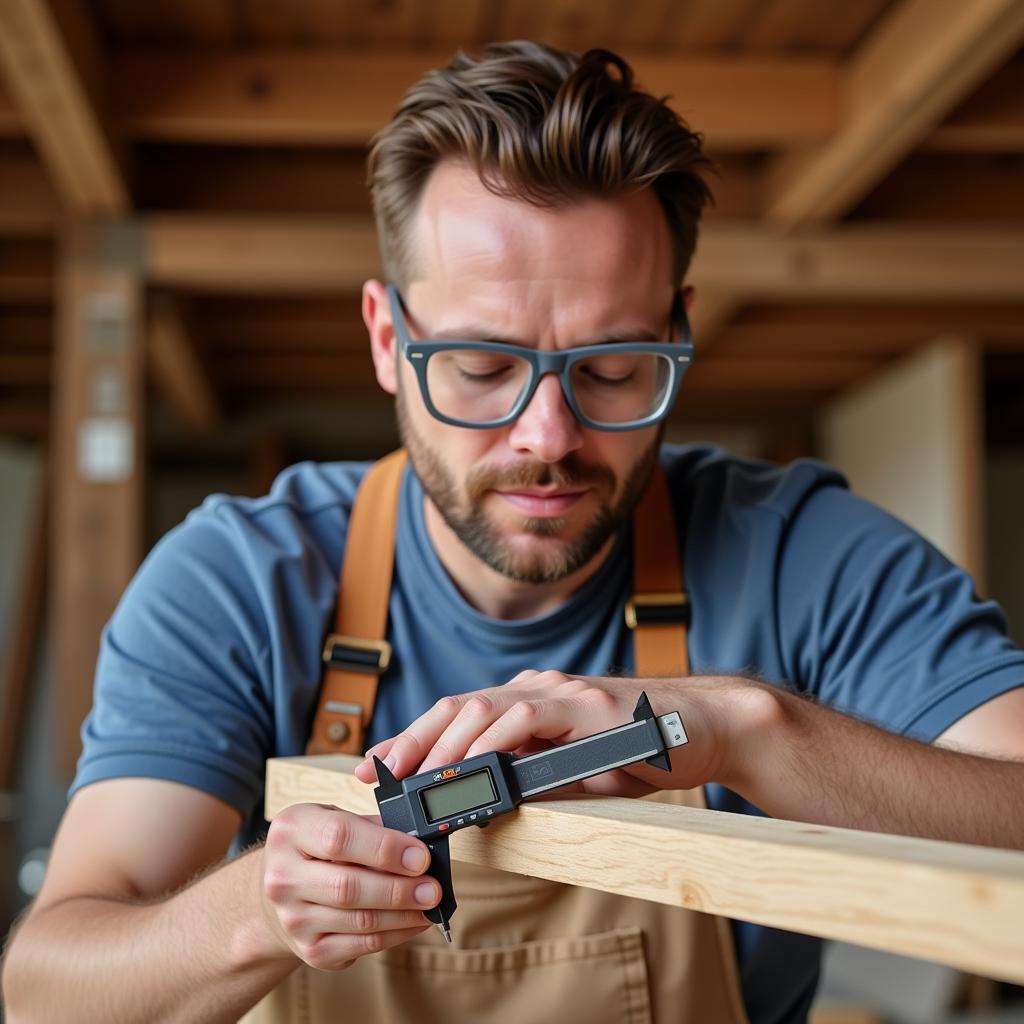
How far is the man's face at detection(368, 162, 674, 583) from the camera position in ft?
5.10

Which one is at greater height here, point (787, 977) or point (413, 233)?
point (413, 233)

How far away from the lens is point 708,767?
3.99 feet

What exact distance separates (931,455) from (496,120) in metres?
5.57

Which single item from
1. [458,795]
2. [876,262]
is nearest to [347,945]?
[458,795]

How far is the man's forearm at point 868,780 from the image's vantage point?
4.13 ft

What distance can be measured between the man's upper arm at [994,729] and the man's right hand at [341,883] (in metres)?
0.71

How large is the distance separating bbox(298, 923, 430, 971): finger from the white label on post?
357cm

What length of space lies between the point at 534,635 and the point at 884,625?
437mm

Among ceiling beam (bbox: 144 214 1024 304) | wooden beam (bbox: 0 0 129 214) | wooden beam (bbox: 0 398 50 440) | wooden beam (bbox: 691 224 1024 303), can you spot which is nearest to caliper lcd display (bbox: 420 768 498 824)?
wooden beam (bbox: 0 0 129 214)

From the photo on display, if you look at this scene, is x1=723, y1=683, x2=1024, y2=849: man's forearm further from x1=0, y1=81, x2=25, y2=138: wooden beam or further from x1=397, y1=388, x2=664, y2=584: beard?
x1=0, y1=81, x2=25, y2=138: wooden beam

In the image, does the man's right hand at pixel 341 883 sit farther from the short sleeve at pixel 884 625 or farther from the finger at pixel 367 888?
the short sleeve at pixel 884 625

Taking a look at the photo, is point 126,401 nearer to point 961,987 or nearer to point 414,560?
point 414,560

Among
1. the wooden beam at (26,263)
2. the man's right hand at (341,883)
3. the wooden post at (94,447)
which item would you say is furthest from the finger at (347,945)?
the wooden beam at (26,263)

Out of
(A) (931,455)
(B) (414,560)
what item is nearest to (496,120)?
(B) (414,560)
